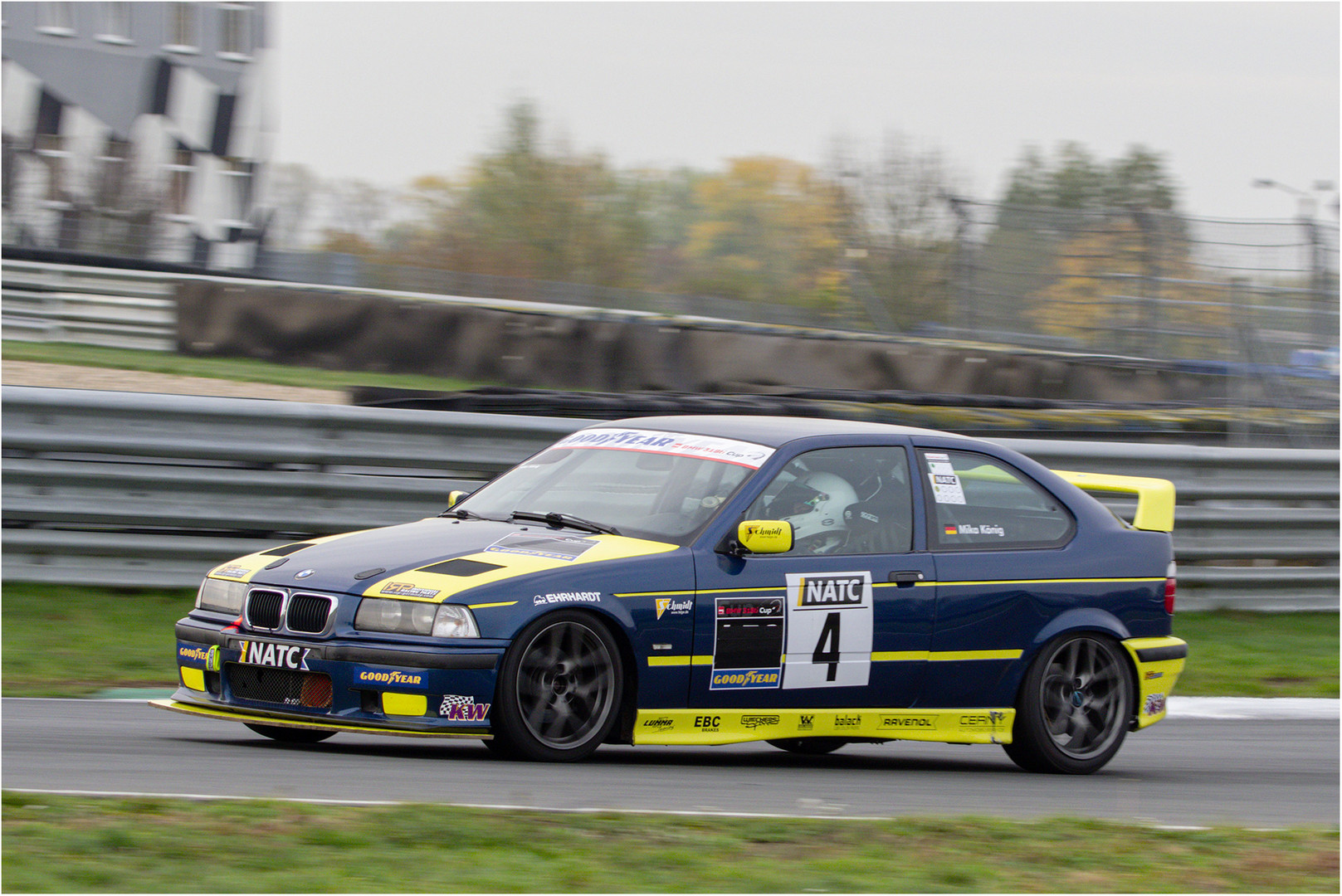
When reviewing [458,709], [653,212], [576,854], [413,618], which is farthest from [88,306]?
[653,212]

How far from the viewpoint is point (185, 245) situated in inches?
1169

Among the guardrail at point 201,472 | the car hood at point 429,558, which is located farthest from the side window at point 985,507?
the guardrail at point 201,472

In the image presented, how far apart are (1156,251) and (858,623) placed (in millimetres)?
11928

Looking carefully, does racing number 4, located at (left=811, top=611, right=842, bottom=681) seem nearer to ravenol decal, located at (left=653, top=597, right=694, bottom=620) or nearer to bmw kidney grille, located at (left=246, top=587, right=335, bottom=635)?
ravenol decal, located at (left=653, top=597, right=694, bottom=620)

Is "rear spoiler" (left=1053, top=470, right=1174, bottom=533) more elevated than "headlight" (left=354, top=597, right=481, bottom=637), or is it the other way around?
"rear spoiler" (left=1053, top=470, right=1174, bottom=533)

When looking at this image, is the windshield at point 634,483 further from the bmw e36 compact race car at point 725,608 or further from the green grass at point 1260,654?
the green grass at point 1260,654

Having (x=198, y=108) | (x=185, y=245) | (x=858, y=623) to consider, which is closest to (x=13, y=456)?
(x=858, y=623)

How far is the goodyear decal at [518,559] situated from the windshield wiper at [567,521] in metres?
0.08

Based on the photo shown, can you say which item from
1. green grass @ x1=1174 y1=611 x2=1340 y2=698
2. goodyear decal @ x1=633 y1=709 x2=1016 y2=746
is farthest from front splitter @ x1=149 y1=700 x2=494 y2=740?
green grass @ x1=1174 y1=611 x2=1340 y2=698

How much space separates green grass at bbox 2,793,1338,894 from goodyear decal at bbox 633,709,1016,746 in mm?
1191

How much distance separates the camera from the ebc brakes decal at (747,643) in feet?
20.7

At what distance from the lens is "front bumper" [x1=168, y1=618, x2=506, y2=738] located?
18.7 feet

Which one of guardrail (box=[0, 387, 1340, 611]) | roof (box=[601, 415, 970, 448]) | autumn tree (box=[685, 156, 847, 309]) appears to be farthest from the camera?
autumn tree (box=[685, 156, 847, 309])

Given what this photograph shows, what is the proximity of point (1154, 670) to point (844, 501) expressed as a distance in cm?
175
